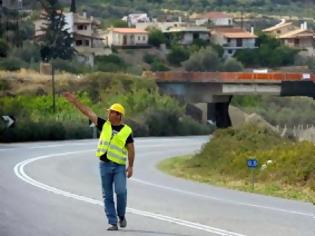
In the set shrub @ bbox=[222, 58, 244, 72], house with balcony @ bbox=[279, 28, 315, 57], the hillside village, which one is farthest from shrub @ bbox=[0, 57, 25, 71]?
house with balcony @ bbox=[279, 28, 315, 57]

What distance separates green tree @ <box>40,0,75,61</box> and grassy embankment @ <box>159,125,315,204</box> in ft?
245

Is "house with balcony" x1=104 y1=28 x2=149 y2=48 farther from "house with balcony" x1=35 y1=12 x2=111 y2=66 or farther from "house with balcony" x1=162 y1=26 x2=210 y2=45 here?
"house with balcony" x1=162 y1=26 x2=210 y2=45

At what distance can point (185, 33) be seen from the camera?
5482 inches

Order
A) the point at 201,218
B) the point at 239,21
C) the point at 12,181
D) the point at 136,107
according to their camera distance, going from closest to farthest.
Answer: the point at 201,218 < the point at 12,181 < the point at 136,107 < the point at 239,21

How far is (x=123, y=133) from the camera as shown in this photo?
13.1 metres

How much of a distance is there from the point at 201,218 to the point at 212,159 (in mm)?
15091

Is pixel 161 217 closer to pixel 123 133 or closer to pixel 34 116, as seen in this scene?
pixel 123 133

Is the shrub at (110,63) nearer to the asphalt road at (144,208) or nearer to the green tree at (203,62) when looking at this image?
the green tree at (203,62)

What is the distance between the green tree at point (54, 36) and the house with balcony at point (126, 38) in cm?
1499

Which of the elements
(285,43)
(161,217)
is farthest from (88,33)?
(161,217)

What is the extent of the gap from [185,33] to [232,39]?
7.20 meters

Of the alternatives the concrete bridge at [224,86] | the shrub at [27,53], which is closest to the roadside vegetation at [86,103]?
the concrete bridge at [224,86]

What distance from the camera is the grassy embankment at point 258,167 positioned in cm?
2252

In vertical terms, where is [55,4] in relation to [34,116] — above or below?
above
